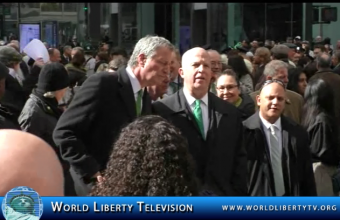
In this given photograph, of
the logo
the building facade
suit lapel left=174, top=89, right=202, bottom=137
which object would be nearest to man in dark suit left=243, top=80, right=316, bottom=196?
suit lapel left=174, top=89, right=202, bottom=137

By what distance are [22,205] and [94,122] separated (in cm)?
241

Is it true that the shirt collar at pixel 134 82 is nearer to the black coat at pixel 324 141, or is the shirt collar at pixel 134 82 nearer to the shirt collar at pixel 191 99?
the shirt collar at pixel 191 99

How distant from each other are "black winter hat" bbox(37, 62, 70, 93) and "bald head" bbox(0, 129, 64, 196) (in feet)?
13.1

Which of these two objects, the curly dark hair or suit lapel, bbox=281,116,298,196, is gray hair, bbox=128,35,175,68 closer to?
suit lapel, bbox=281,116,298,196

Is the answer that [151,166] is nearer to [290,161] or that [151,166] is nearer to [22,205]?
[22,205]

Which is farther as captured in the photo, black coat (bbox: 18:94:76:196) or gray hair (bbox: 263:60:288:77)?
gray hair (bbox: 263:60:288:77)

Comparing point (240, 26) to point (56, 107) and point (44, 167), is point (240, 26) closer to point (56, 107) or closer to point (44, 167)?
point (56, 107)

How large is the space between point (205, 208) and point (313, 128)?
3.64 meters

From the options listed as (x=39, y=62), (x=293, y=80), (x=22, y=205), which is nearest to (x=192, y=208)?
(x=22, y=205)

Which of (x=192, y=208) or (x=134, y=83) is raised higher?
(x=134, y=83)

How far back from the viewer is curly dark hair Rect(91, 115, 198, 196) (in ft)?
7.70

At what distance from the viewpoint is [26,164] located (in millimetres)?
1594

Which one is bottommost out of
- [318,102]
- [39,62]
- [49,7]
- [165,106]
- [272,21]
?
[318,102]

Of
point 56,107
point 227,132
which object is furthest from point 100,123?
point 56,107
